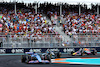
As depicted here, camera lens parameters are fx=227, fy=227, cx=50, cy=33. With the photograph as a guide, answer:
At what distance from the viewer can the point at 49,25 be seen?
25031 mm

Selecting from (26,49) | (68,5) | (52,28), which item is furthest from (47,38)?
(68,5)

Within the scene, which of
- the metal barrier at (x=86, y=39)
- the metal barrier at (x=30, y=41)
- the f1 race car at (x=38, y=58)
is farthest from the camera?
the metal barrier at (x=86, y=39)

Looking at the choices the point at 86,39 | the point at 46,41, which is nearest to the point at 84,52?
the point at 86,39

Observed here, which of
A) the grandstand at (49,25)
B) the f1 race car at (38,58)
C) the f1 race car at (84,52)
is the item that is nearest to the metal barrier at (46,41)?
the grandstand at (49,25)

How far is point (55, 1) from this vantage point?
94.5 feet

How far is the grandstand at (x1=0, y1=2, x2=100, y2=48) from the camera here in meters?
20.7

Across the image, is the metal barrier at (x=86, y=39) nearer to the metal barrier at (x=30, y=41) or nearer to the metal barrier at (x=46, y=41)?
the metal barrier at (x=46, y=41)

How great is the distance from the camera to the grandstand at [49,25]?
20.7 metres

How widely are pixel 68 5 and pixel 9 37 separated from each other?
513 inches

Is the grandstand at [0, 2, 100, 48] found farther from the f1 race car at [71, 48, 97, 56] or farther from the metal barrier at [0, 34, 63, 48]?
the f1 race car at [71, 48, 97, 56]

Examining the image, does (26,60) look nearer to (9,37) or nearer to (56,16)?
(9,37)

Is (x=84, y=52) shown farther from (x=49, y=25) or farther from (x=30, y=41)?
(x=49, y=25)

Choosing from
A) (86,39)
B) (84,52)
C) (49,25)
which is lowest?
(84,52)

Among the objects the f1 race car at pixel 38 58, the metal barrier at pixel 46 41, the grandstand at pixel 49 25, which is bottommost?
the f1 race car at pixel 38 58
